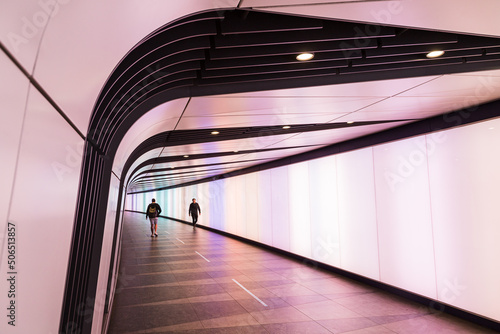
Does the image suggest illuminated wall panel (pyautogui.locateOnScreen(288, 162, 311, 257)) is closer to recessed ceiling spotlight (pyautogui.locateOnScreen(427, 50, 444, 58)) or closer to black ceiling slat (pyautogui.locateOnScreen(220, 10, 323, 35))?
recessed ceiling spotlight (pyautogui.locateOnScreen(427, 50, 444, 58))

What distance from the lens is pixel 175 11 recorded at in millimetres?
1895

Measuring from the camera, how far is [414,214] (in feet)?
19.6

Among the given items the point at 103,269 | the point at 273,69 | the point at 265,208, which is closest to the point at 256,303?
the point at 103,269

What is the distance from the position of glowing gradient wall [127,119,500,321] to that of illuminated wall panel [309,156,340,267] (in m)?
0.03

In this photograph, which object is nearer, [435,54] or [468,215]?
[435,54]

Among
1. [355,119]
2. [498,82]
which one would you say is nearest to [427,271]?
[355,119]

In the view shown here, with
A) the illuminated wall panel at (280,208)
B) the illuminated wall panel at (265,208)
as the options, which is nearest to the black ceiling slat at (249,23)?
the illuminated wall panel at (280,208)

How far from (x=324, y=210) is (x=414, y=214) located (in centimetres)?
293

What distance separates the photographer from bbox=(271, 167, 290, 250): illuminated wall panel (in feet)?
35.4

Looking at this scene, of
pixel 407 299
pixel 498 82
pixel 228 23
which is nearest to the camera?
pixel 228 23

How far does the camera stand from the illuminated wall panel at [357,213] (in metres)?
7.06

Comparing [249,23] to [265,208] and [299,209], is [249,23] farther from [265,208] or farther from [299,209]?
[265,208]

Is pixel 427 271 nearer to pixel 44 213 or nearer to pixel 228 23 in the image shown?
pixel 228 23

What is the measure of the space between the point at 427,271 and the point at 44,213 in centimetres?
608
